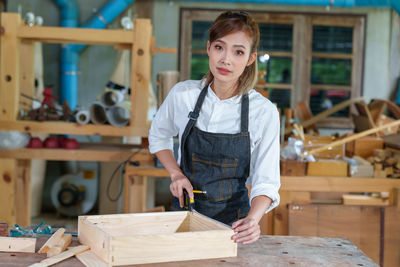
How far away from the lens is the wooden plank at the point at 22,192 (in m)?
3.92

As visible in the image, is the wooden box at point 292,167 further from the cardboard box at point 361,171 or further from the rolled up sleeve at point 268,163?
the rolled up sleeve at point 268,163

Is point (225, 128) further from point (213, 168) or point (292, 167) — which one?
point (292, 167)

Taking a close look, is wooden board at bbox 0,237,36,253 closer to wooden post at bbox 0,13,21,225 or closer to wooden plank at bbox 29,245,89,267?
wooden plank at bbox 29,245,89,267

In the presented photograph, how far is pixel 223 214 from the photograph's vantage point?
2062 mm

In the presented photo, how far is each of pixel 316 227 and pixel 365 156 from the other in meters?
0.88

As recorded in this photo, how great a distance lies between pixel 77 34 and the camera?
3.68m

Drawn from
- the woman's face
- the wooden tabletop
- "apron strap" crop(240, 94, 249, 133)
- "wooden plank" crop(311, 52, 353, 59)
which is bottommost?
the wooden tabletop

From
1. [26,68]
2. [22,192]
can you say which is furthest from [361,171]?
[26,68]

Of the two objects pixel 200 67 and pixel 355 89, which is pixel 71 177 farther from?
pixel 355 89

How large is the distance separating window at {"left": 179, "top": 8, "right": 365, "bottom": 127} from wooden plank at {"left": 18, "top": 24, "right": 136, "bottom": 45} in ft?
8.77

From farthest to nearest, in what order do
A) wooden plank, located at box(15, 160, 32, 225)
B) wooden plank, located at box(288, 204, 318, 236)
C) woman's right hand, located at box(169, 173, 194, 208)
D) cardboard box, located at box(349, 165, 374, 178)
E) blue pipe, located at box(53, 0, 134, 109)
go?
blue pipe, located at box(53, 0, 134, 109) → wooden plank, located at box(15, 160, 32, 225) → cardboard box, located at box(349, 165, 374, 178) → wooden plank, located at box(288, 204, 318, 236) → woman's right hand, located at box(169, 173, 194, 208)

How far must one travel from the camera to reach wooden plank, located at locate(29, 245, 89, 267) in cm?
143

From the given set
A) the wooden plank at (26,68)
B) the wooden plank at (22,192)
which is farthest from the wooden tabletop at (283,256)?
the wooden plank at (26,68)

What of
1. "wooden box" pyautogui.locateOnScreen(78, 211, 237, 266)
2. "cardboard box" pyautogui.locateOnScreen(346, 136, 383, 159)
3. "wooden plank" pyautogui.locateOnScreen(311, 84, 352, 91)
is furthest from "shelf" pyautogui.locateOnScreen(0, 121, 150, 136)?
"wooden plank" pyautogui.locateOnScreen(311, 84, 352, 91)
